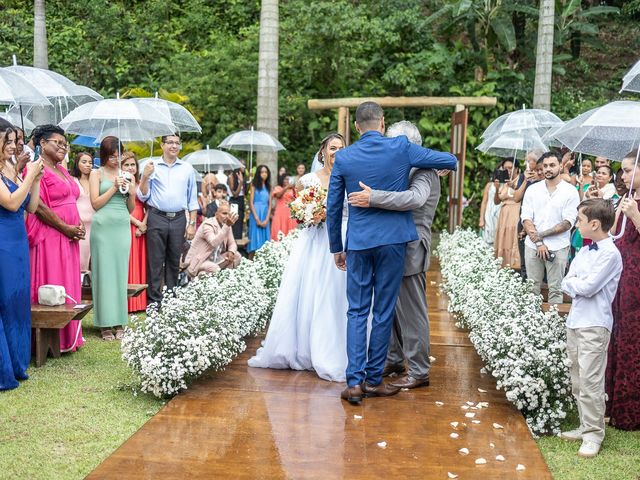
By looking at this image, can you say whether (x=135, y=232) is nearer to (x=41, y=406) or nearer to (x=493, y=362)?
(x=41, y=406)

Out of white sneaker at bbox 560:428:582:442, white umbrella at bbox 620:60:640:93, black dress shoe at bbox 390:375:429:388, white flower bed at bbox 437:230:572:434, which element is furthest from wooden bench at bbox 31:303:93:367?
white umbrella at bbox 620:60:640:93

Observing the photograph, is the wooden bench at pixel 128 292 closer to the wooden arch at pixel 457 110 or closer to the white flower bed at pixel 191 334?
the white flower bed at pixel 191 334

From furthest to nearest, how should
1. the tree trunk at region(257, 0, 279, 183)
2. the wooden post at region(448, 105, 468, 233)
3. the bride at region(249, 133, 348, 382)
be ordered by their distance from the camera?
the wooden post at region(448, 105, 468, 233), the tree trunk at region(257, 0, 279, 183), the bride at region(249, 133, 348, 382)

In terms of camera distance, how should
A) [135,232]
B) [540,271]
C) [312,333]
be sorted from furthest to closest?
[135,232]
[540,271]
[312,333]

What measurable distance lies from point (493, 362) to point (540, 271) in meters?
2.93

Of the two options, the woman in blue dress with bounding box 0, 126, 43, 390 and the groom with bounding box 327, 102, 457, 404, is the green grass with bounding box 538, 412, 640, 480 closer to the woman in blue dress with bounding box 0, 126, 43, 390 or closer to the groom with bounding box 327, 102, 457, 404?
the groom with bounding box 327, 102, 457, 404

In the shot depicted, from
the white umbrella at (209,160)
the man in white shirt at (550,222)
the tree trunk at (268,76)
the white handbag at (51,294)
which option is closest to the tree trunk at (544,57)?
the tree trunk at (268,76)

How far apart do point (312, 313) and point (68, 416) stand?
7.23 feet

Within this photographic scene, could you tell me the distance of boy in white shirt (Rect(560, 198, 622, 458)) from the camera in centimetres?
483

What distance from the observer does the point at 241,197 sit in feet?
48.7

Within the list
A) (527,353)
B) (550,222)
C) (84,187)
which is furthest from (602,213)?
(84,187)

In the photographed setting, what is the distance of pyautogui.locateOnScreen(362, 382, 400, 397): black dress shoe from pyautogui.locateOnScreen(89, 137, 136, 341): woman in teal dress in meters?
3.19

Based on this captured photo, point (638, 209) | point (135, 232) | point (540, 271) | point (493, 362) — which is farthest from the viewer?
point (135, 232)

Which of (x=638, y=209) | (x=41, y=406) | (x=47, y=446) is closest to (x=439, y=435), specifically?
(x=638, y=209)
